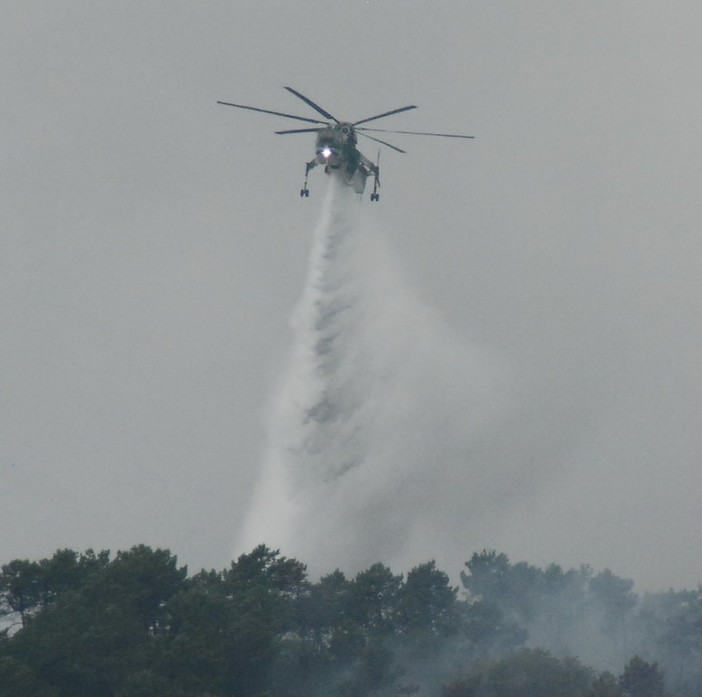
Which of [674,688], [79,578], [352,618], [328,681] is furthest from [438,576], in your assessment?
[79,578]

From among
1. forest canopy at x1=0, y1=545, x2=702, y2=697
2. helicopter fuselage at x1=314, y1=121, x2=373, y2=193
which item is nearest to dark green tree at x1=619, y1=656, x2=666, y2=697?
forest canopy at x1=0, y1=545, x2=702, y2=697

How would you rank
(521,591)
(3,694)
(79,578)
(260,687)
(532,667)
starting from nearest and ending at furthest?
(3,694) → (260,687) → (79,578) → (532,667) → (521,591)

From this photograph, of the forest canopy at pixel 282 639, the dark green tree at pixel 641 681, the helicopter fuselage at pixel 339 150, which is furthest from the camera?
the dark green tree at pixel 641 681

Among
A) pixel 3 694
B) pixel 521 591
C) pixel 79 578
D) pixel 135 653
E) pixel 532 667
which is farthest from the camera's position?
pixel 521 591

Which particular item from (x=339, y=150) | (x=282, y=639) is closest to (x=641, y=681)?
(x=282, y=639)

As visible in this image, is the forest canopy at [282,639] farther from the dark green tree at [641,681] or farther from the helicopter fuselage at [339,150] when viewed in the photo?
the helicopter fuselage at [339,150]

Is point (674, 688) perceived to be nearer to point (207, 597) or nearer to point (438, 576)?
point (438, 576)

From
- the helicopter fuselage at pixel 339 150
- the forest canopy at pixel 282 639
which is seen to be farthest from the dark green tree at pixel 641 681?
the helicopter fuselage at pixel 339 150

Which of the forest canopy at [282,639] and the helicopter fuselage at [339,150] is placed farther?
the helicopter fuselage at [339,150]

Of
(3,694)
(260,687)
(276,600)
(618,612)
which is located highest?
(618,612)

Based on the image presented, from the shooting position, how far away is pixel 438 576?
117 metres

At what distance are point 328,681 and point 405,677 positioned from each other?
16.7m

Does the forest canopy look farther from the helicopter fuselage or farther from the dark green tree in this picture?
the helicopter fuselage

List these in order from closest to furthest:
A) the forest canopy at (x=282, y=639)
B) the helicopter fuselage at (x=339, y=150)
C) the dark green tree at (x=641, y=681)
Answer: the forest canopy at (x=282, y=639) → the helicopter fuselage at (x=339, y=150) → the dark green tree at (x=641, y=681)
